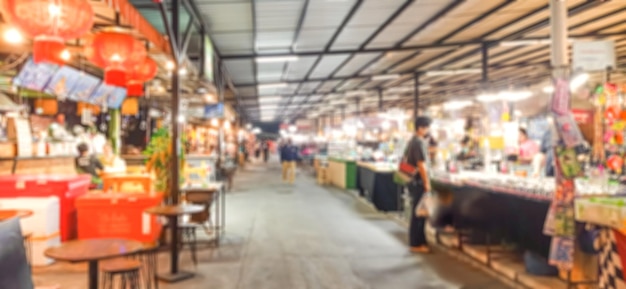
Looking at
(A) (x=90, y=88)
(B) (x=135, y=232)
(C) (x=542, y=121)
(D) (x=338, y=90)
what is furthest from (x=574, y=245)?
(D) (x=338, y=90)

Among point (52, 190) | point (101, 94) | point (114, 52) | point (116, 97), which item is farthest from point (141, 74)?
point (116, 97)

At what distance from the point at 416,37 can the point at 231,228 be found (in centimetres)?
583

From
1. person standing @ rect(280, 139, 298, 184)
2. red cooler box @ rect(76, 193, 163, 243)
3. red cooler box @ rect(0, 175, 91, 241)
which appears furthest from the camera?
person standing @ rect(280, 139, 298, 184)

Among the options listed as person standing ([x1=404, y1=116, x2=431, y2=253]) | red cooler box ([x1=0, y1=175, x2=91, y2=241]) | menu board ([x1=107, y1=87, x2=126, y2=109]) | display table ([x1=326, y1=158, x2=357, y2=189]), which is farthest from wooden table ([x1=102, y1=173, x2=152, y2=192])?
display table ([x1=326, y1=158, x2=357, y2=189])

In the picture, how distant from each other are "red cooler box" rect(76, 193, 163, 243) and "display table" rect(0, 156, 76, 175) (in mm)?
1947

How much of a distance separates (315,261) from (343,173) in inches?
362

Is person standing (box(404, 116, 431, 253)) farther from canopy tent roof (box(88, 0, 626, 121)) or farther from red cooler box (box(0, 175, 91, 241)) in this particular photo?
red cooler box (box(0, 175, 91, 241))

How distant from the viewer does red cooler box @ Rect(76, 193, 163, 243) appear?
268 inches

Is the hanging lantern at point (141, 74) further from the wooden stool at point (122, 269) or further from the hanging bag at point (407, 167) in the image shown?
the hanging bag at point (407, 167)

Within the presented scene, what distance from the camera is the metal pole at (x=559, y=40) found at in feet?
15.3

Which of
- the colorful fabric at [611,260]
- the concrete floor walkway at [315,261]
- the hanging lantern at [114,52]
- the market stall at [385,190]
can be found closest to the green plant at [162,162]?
the concrete floor walkway at [315,261]

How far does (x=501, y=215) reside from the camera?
19.8 ft

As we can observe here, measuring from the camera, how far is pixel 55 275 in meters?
5.75

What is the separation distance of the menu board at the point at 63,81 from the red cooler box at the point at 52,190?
2.53 metres
